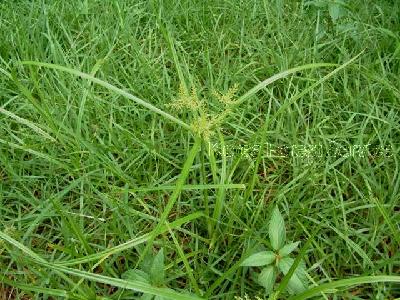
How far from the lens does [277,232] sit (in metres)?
1.07

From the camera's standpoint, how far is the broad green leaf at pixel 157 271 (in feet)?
3.44

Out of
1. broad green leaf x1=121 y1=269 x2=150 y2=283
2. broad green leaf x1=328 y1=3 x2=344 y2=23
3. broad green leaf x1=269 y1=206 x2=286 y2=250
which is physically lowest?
broad green leaf x1=121 y1=269 x2=150 y2=283

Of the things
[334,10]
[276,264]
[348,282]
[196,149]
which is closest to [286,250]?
[276,264]

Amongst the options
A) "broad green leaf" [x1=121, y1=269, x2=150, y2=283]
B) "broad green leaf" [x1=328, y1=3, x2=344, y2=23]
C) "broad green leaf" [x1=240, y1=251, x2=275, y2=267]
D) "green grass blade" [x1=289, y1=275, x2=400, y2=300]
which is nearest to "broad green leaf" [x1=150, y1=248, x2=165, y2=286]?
"broad green leaf" [x1=121, y1=269, x2=150, y2=283]

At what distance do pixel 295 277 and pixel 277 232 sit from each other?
0.31 ft

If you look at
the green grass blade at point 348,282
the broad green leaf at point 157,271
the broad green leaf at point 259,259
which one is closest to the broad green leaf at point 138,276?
the broad green leaf at point 157,271

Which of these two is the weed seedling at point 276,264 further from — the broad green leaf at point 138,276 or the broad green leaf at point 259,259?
the broad green leaf at point 138,276

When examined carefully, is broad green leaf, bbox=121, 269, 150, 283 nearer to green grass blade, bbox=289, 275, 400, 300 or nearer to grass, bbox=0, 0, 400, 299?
grass, bbox=0, 0, 400, 299

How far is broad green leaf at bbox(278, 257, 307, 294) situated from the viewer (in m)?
1.02

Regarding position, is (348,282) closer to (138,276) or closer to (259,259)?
(259,259)

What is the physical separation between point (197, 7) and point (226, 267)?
961 millimetres

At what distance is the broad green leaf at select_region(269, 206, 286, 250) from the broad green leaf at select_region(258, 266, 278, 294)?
44mm

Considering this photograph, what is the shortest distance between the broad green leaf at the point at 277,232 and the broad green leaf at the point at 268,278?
0.14 feet

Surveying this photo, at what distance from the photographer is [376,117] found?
1393 millimetres
